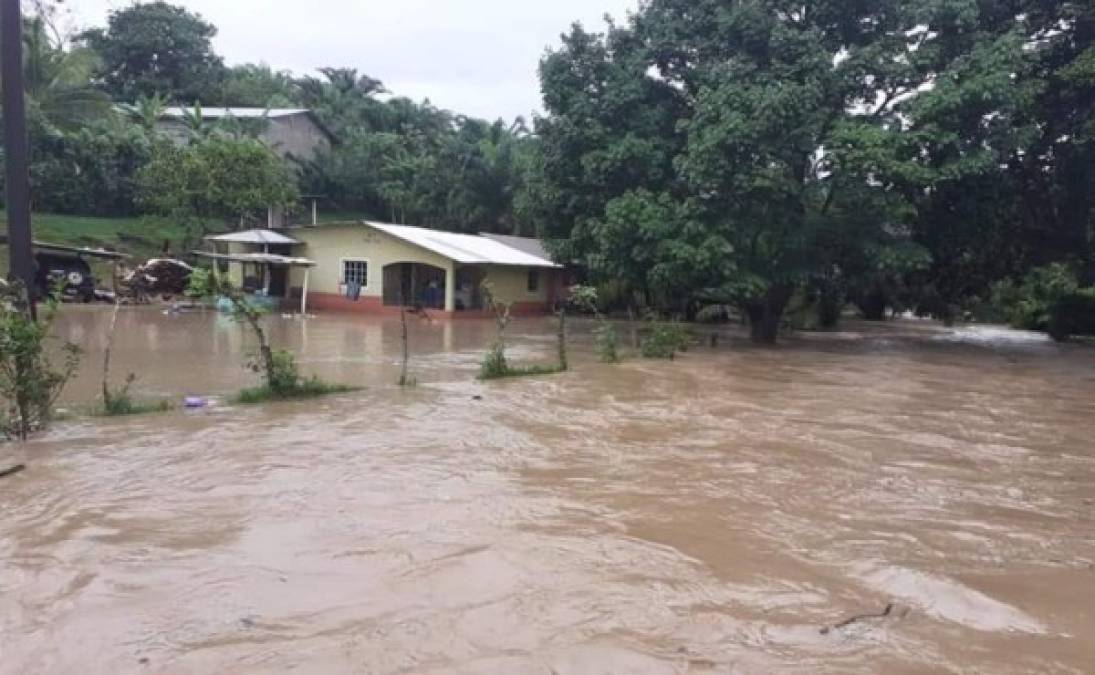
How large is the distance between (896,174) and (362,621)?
16.6 metres

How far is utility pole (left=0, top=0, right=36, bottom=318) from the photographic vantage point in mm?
8516

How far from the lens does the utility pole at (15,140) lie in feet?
27.9

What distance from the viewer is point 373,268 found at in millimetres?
30453

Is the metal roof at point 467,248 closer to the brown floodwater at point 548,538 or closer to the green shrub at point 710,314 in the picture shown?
the green shrub at point 710,314

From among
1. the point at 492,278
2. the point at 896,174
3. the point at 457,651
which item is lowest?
the point at 457,651

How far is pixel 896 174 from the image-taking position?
18016 millimetres

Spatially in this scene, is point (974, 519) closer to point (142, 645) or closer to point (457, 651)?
point (457, 651)

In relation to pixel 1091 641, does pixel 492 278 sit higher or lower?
higher

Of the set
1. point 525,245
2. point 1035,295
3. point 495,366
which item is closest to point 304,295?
point 525,245

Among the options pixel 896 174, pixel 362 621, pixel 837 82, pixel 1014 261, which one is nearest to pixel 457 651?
pixel 362 621

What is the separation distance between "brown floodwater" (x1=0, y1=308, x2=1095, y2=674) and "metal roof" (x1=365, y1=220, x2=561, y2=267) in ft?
54.0

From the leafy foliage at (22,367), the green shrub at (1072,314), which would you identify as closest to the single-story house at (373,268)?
the green shrub at (1072,314)

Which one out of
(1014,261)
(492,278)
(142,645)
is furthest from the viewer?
(492,278)

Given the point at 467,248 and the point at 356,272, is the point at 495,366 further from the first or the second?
the point at 356,272
